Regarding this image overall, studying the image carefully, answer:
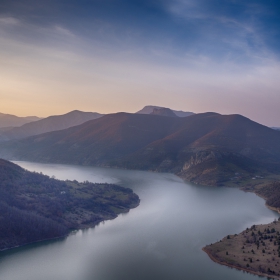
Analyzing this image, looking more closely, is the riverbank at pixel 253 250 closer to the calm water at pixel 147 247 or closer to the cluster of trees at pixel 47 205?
the calm water at pixel 147 247

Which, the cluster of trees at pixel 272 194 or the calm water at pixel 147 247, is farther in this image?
the cluster of trees at pixel 272 194

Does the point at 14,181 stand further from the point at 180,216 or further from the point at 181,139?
the point at 181,139

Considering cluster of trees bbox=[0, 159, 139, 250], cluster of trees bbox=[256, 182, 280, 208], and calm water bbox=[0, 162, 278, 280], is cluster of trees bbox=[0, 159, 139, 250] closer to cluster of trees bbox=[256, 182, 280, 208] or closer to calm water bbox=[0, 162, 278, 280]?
calm water bbox=[0, 162, 278, 280]

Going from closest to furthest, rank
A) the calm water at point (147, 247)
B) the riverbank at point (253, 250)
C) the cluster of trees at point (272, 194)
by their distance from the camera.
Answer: the calm water at point (147, 247) < the riverbank at point (253, 250) < the cluster of trees at point (272, 194)

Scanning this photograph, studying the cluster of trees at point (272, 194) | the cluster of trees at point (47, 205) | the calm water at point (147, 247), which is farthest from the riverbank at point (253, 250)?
the cluster of trees at point (47, 205)

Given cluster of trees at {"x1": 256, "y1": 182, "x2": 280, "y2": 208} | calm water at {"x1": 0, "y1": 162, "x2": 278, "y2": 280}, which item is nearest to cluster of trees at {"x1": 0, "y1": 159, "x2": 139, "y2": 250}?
calm water at {"x1": 0, "y1": 162, "x2": 278, "y2": 280}

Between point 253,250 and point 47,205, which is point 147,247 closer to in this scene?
point 253,250

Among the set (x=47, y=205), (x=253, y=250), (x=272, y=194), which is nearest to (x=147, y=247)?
(x=253, y=250)

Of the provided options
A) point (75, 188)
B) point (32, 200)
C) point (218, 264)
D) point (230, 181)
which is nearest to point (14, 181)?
point (32, 200)
